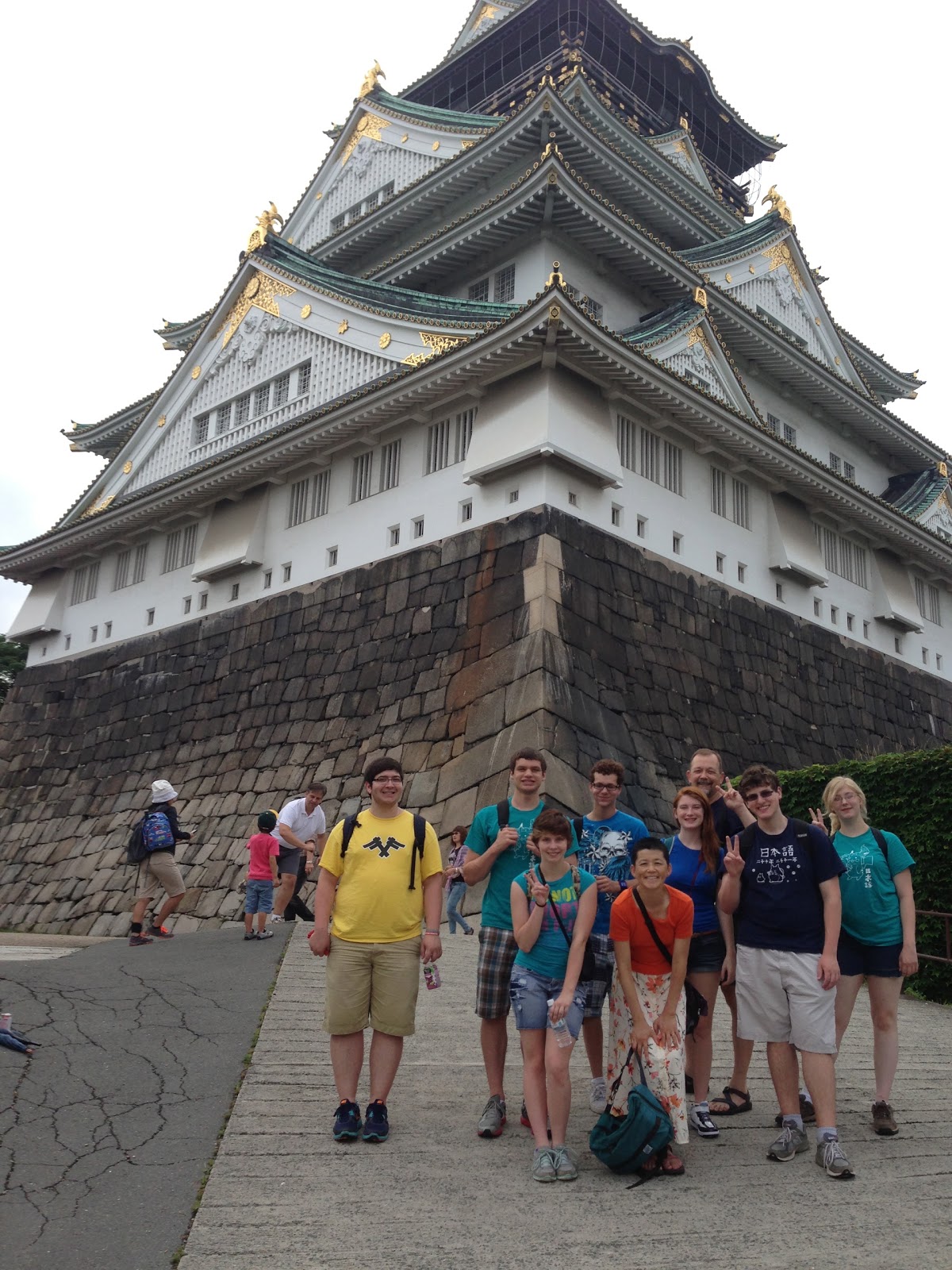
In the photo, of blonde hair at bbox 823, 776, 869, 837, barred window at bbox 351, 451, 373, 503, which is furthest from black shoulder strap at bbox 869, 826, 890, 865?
barred window at bbox 351, 451, 373, 503

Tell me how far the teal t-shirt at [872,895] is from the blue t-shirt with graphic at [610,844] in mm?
1028

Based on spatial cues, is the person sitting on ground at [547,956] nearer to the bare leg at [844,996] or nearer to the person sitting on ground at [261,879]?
the bare leg at [844,996]

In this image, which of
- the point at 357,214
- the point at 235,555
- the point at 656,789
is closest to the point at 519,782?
the point at 656,789

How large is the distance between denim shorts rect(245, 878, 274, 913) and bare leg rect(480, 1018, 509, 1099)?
18.7 feet

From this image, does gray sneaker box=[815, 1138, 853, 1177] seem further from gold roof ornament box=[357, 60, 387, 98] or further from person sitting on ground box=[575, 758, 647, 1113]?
gold roof ornament box=[357, 60, 387, 98]

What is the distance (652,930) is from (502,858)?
777 mm

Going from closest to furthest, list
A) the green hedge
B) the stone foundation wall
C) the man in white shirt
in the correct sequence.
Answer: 1. the green hedge
2. the man in white shirt
3. the stone foundation wall

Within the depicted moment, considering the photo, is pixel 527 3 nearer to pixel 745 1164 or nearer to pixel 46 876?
pixel 46 876

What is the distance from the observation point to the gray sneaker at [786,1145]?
4.56 m

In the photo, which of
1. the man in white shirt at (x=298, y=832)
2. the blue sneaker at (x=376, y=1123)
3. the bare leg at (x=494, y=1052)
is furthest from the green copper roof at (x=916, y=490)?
the blue sneaker at (x=376, y=1123)

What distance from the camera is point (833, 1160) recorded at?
4.34m

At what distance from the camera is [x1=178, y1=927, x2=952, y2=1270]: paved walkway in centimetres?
358

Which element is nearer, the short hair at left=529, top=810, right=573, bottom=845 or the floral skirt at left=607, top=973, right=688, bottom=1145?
the floral skirt at left=607, top=973, right=688, bottom=1145

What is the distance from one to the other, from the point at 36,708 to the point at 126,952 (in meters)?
12.3
